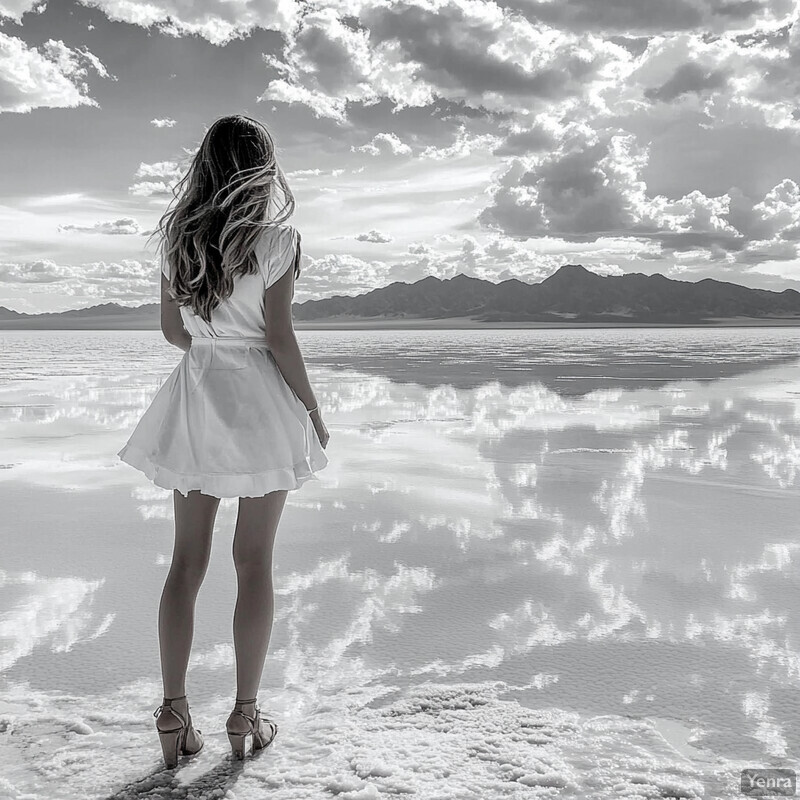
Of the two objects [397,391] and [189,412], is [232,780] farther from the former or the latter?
[397,391]

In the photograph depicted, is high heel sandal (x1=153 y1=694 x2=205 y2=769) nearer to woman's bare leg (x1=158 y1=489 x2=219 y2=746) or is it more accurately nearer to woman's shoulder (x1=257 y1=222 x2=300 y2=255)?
woman's bare leg (x1=158 y1=489 x2=219 y2=746)

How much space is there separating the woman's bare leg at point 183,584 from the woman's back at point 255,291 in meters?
0.52

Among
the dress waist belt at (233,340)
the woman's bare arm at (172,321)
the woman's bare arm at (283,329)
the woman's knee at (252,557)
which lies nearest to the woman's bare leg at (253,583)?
the woman's knee at (252,557)

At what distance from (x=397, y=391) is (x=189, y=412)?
12561mm

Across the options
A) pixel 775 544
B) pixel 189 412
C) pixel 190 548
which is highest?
pixel 189 412

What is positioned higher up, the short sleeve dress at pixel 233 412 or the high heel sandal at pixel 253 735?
the short sleeve dress at pixel 233 412

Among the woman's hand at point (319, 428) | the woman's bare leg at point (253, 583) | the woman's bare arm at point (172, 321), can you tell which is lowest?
the woman's bare leg at point (253, 583)

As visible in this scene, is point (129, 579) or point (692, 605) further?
point (129, 579)

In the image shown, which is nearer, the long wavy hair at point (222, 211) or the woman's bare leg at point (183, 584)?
the long wavy hair at point (222, 211)

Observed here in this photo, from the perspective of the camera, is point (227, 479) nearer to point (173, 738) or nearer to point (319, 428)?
point (319, 428)

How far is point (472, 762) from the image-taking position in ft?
8.11

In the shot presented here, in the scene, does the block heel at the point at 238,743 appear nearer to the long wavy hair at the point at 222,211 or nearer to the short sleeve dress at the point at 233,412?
the short sleeve dress at the point at 233,412

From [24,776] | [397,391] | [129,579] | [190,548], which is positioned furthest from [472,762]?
[397,391]

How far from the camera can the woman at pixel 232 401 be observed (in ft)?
8.00
